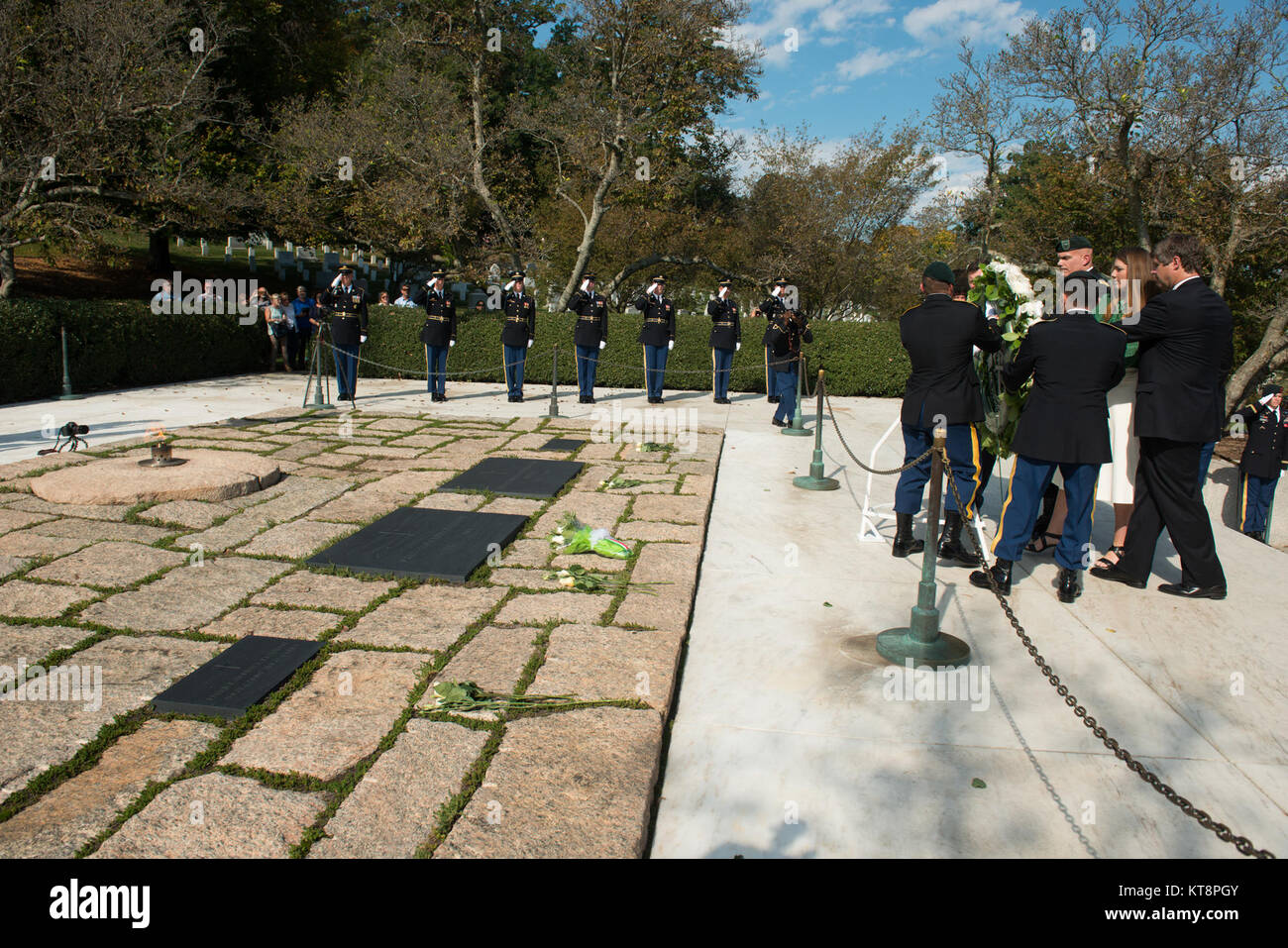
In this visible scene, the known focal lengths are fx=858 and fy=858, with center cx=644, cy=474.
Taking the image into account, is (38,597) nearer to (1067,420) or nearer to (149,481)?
(149,481)

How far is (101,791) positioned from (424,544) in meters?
2.62

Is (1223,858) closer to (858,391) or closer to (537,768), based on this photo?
(537,768)

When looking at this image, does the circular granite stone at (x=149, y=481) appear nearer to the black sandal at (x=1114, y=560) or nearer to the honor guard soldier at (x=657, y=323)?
the black sandal at (x=1114, y=560)

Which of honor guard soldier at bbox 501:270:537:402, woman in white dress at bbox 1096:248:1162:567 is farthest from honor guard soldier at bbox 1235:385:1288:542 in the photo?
honor guard soldier at bbox 501:270:537:402

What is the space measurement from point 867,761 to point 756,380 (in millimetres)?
12271

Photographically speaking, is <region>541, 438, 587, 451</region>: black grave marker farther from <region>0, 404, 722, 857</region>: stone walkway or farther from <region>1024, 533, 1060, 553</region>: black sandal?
<region>1024, 533, 1060, 553</region>: black sandal

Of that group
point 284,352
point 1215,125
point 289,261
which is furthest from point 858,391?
point 289,261

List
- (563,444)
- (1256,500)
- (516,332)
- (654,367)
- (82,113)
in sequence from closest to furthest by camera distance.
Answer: (563,444) → (1256,500) → (516,332) → (654,367) → (82,113)

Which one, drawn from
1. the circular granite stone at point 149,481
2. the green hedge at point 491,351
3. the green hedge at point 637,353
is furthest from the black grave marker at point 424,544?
the green hedge at point 637,353

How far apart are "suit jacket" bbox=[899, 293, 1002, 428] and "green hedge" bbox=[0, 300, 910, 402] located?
8.01 metres

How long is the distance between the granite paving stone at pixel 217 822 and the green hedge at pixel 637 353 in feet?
39.3

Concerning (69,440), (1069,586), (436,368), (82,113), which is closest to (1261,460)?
(1069,586)

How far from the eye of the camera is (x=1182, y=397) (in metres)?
4.56

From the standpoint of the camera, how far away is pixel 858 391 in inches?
591
